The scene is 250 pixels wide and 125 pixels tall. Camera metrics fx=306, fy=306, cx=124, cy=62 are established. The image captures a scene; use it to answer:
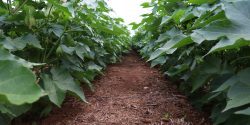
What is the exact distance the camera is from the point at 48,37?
86.0 inches

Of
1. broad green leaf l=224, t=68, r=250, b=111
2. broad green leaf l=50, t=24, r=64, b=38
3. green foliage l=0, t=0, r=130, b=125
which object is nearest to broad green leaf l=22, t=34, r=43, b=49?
green foliage l=0, t=0, r=130, b=125

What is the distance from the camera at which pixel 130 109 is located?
7.28ft

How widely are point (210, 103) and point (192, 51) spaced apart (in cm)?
37

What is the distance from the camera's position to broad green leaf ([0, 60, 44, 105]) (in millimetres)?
683

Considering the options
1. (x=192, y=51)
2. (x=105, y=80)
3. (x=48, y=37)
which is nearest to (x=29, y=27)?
(x=48, y=37)

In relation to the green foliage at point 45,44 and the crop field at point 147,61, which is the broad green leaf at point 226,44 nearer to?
the crop field at point 147,61

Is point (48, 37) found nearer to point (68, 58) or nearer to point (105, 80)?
point (68, 58)

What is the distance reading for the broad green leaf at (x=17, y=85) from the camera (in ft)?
2.24

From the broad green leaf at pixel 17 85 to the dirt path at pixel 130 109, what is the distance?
1.25 meters

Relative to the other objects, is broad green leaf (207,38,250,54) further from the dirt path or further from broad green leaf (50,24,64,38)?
broad green leaf (50,24,64,38)

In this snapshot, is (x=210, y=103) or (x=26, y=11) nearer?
(x=26, y=11)

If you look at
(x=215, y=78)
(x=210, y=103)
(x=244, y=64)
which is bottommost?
(x=210, y=103)

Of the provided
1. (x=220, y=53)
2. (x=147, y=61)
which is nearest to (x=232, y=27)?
(x=220, y=53)

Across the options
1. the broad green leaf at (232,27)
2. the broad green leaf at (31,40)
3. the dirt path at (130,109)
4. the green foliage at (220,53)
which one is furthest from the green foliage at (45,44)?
the broad green leaf at (232,27)
